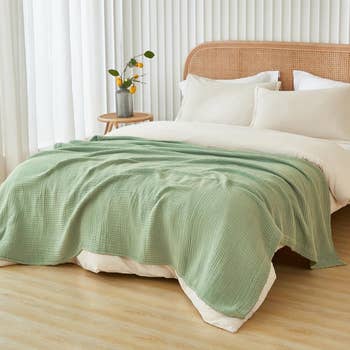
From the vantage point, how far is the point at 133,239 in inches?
137

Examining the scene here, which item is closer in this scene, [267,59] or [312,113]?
[312,113]

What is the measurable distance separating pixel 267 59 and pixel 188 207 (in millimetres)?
2273

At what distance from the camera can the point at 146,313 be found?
3.20 meters

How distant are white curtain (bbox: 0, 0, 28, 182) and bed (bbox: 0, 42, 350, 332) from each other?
100 cm

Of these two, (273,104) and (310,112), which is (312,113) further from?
(273,104)

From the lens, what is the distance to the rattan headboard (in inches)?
199

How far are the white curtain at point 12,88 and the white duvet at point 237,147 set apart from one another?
0.90 meters

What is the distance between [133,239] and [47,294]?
0.46m

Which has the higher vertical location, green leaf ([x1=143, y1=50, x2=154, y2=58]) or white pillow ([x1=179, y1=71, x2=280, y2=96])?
green leaf ([x1=143, y1=50, x2=154, y2=58])

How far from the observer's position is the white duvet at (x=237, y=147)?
11.6 feet

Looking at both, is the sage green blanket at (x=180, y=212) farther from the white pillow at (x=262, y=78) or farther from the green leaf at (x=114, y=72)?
the green leaf at (x=114, y=72)

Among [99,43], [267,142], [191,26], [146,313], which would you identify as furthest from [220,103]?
[146,313]

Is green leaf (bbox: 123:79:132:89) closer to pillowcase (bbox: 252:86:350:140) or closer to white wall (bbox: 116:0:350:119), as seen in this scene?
white wall (bbox: 116:0:350:119)

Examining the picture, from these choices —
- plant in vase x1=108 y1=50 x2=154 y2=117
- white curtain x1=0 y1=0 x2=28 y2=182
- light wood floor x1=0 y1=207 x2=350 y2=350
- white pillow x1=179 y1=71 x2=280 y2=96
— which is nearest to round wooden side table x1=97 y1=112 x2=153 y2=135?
plant in vase x1=108 y1=50 x2=154 y2=117
